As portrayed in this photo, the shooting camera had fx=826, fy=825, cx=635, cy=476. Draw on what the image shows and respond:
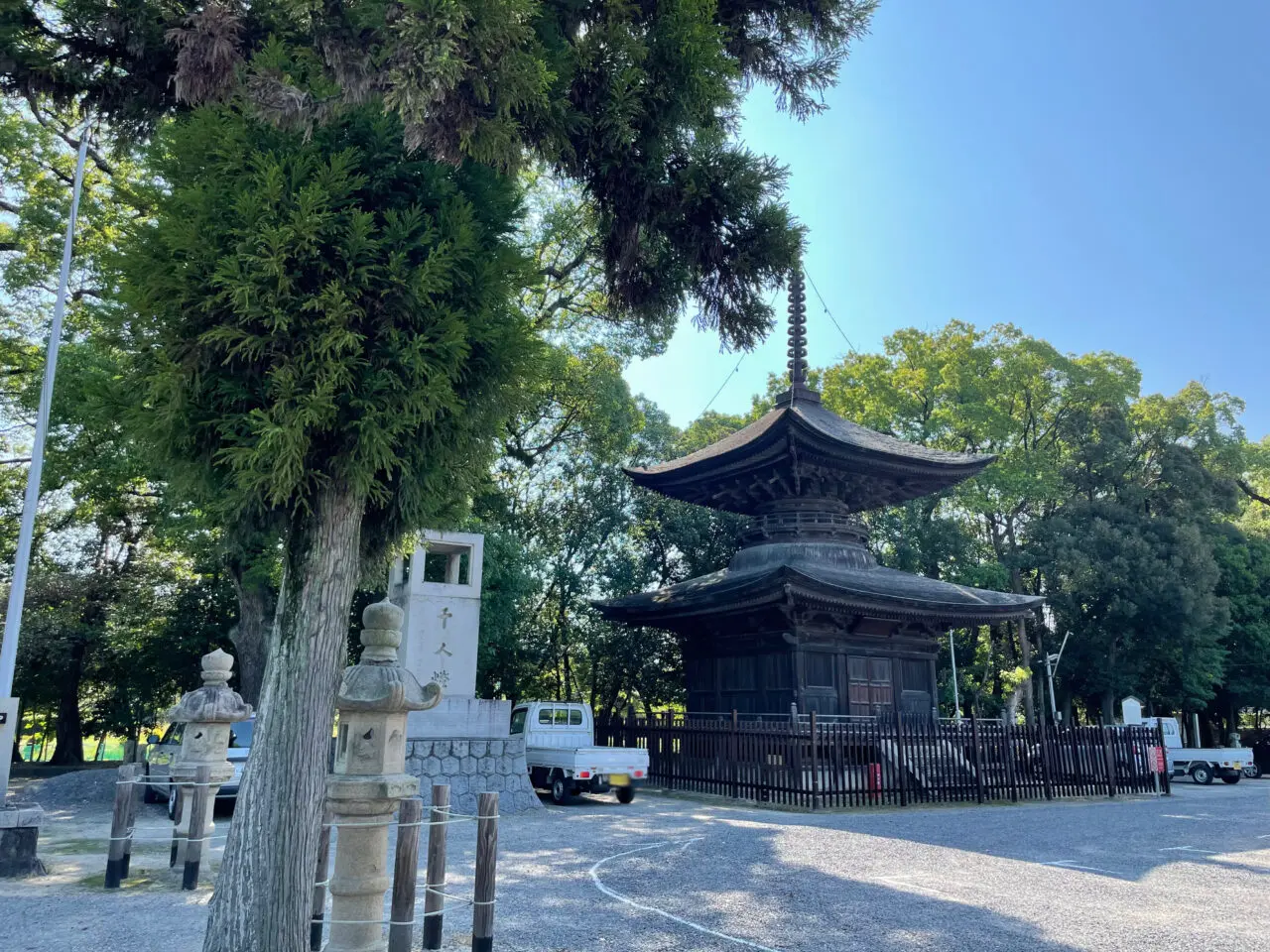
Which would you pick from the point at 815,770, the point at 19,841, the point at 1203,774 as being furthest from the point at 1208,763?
the point at 19,841

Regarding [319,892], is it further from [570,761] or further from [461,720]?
[570,761]

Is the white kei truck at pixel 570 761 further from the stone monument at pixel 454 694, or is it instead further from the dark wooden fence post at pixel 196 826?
the dark wooden fence post at pixel 196 826

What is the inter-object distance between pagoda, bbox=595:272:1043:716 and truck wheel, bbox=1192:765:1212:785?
1031cm

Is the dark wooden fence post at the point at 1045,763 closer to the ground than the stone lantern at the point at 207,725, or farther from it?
closer to the ground

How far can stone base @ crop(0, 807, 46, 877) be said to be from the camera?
7.87m

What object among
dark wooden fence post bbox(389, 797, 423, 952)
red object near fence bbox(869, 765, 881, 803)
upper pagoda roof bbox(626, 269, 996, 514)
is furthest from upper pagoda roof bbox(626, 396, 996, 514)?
dark wooden fence post bbox(389, 797, 423, 952)

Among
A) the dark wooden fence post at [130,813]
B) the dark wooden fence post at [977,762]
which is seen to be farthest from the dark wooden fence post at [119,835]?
the dark wooden fence post at [977,762]

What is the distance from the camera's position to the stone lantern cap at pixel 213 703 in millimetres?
8688

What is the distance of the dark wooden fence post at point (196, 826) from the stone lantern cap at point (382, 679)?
12.5 feet

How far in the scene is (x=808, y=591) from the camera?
55.7 ft

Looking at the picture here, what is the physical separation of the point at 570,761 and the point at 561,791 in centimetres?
70

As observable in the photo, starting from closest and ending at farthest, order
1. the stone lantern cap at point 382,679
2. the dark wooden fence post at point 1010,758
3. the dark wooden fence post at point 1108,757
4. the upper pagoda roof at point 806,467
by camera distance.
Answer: the stone lantern cap at point 382,679
the dark wooden fence post at point 1010,758
the dark wooden fence post at point 1108,757
the upper pagoda roof at point 806,467

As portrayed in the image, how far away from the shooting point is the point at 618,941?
574 cm

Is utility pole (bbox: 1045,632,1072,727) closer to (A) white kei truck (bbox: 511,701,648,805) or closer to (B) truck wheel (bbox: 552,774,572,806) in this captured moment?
(A) white kei truck (bbox: 511,701,648,805)
